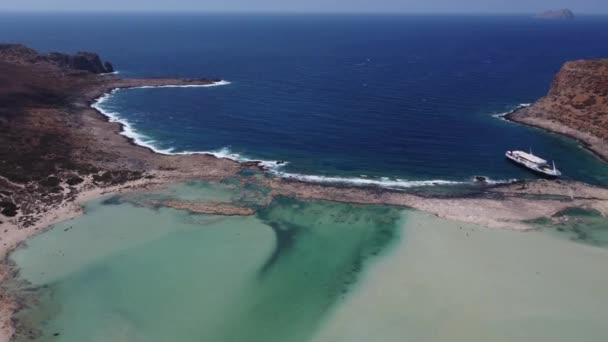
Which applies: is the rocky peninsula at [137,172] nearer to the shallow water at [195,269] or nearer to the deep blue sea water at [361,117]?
the shallow water at [195,269]

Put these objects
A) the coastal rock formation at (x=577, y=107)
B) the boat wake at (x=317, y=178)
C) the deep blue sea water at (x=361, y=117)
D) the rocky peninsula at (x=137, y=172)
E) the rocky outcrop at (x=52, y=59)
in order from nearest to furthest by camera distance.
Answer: the rocky peninsula at (x=137, y=172), the boat wake at (x=317, y=178), the deep blue sea water at (x=361, y=117), the coastal rock formation at (x=577, y=107), the rocky outcrop at (x=52, y=59)

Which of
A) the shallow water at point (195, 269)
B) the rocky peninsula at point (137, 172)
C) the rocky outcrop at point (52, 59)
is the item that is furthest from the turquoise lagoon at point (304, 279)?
the rocky outcrop at point (52, 59)

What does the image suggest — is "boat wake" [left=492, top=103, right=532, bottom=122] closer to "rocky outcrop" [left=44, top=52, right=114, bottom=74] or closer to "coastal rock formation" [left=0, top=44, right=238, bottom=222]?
"coastal rock formation" [left=0, top=44, right=238, bottom=222]

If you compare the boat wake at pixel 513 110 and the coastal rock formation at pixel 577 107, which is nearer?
the coastal rock formation at pixel 577 107

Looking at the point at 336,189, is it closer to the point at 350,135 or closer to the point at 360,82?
the point at 350,135

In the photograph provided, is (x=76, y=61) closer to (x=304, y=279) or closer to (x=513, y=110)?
(x=513, y=110)

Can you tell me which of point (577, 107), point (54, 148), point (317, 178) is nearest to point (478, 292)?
point (317, 178)
